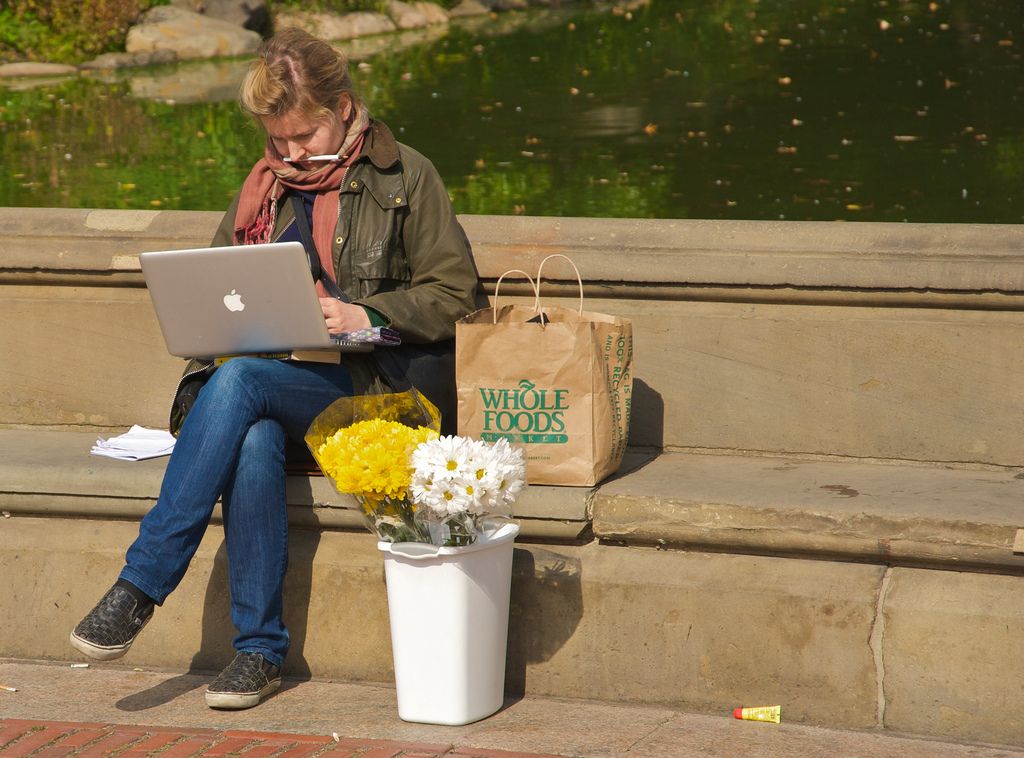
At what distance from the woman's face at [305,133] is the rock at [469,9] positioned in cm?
1380

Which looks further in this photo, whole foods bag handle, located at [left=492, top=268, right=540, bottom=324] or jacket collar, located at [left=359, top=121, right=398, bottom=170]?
jacket collar, located at [left=359, top=121, right=398, bottom=170]

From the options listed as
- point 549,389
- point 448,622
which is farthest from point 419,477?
point 549,389

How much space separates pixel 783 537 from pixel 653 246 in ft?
3.30

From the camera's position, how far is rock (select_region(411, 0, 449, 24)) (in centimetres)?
1723

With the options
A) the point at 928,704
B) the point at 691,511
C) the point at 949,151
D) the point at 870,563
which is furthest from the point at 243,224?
the point at 949,151

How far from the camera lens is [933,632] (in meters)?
3.43

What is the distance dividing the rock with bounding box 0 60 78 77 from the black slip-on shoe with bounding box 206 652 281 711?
1175cm

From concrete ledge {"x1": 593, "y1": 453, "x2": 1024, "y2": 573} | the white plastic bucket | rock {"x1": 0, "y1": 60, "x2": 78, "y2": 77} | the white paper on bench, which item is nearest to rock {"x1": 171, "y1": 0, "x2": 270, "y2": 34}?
rock {"x1": 0, "y1": 60, "x2": 78, "y2": 77}

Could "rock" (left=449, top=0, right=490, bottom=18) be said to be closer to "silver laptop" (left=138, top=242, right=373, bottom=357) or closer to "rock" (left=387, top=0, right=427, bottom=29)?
"rock" (left=387, top=0, right=427, bottom=29)

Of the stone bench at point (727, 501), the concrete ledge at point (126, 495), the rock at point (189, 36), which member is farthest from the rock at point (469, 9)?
the concrete ledge at point (126, 495)

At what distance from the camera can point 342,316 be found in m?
3.79

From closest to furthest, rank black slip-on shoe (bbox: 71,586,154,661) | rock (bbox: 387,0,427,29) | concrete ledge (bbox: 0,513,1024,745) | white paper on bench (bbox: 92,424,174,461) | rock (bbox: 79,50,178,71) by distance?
concrete ledge (bbox: 0,513,1024,745) → black slip-on shoe (bbox: 71,586,154,661) → white paper on bench (bbox: 92,424,174,461) → rock (bbox: 79,50,178,71) → rock (bbox: 387,0,427,29)

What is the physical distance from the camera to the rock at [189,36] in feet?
49.7

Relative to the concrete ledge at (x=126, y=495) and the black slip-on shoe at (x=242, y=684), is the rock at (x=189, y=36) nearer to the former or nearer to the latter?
the concrete ledge at (x=126, y=495)
